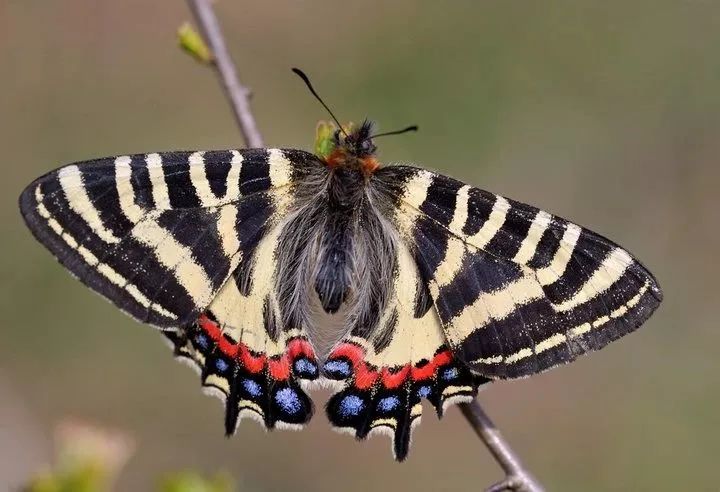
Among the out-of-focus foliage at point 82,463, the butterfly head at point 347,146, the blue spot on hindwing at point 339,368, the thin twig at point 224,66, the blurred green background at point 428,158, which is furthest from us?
the blurred green background at point 428,158

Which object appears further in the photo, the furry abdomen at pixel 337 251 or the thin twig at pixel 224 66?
the thin twig at pixel 224 66

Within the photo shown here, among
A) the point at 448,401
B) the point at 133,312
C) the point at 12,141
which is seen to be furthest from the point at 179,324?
the point at 12,141

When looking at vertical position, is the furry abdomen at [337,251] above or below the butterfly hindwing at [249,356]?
above

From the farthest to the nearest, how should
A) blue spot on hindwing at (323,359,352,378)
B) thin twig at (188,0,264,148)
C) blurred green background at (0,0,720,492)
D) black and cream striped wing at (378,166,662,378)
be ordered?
blurred green background at (0,0,720,492)
thin twig at (188,0,264,148)
blue spot on hindwing at (323,359,352,378)
black and cream striped wing at (378,166,662,378)

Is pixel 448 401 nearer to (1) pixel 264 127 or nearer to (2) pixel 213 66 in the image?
(2) pixel 213 66

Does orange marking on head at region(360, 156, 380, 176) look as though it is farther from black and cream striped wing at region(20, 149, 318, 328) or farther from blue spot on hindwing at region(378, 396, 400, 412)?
blue spot on hindwing at region(378, 396, 400, 412)

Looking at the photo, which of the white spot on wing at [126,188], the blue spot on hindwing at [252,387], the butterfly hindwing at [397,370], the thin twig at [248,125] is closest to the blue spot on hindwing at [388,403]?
the butterfly hindwing at [397,370]

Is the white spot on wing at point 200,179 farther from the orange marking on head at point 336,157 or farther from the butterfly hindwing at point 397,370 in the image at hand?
the butterfly hindwing at point 397,370

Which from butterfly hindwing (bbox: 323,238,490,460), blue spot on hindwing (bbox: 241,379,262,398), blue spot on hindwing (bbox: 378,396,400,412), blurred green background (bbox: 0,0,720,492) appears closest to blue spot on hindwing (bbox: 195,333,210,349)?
blue spot on hindwing (bbox: 241,379,262,398)
